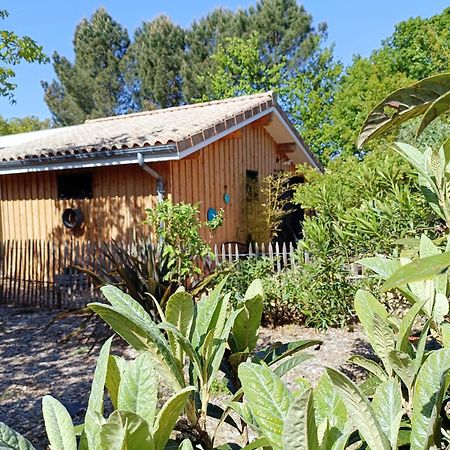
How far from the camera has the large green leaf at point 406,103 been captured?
1.63 m

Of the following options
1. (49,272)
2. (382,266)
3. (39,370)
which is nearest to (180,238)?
(39,370)

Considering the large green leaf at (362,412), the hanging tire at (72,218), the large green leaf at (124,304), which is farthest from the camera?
the hanging tire at (72,218)

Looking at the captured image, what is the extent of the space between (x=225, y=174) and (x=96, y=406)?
11962 mm

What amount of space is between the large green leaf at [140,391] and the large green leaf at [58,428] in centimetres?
11

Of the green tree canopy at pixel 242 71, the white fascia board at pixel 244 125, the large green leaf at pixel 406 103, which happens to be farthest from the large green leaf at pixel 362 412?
the green tree canopy at pixel 242 71

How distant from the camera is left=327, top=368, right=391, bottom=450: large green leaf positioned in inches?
36.1

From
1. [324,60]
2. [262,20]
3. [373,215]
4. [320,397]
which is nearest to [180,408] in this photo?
[320,397]

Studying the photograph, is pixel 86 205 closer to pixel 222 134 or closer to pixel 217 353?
pixel 222 134

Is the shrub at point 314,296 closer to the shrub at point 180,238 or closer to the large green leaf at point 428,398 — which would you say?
the shrub at point 180,238

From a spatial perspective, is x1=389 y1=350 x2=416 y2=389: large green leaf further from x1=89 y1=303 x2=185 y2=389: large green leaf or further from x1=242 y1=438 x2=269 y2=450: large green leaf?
x1=89 y1=303 x2=185 y2=389: large green leaf

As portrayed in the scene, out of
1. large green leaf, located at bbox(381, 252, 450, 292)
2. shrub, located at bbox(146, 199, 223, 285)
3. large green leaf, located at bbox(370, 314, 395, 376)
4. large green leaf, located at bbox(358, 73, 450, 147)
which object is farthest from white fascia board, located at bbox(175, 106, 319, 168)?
large green leaf, located at bbox(381, 252, 450, 292)

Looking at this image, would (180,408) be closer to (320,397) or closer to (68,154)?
(320,397)

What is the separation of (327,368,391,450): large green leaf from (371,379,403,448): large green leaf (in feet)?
0.19

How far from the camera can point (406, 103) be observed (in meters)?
1.75
